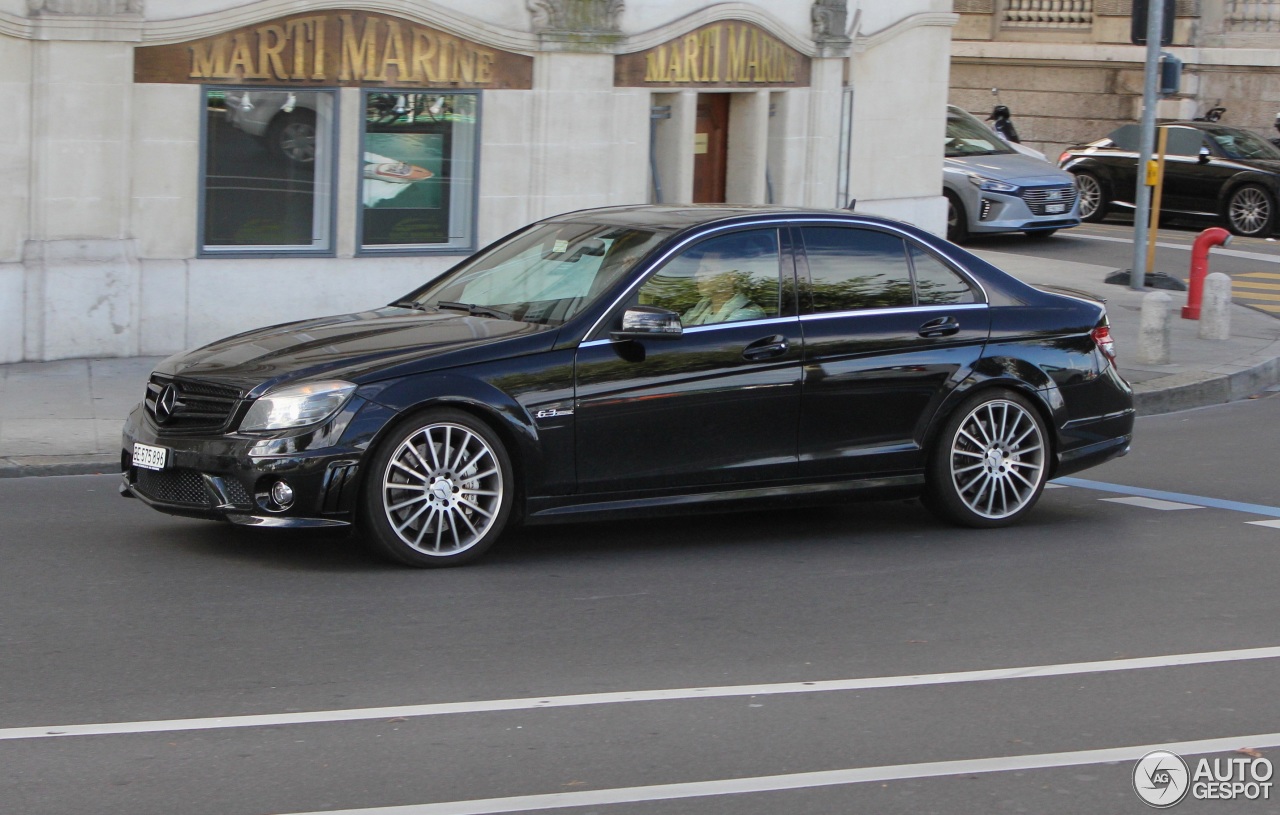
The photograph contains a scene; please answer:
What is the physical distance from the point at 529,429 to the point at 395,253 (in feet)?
26.1

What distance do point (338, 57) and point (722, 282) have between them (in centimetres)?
740

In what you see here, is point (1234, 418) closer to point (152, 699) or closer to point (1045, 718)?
point (1045, 718)

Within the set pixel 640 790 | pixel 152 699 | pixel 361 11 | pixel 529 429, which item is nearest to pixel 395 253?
pixel 361 11

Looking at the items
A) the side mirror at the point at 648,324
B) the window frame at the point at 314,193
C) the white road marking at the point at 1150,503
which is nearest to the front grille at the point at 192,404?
the side mirror at the point at 648,324

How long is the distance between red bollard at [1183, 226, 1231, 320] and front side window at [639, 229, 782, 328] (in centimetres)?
895

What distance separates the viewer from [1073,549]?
8617mm

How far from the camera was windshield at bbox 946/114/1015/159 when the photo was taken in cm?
2398

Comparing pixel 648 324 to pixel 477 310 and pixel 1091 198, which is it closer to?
pixel 477 310

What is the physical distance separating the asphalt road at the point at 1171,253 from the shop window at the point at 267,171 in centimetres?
986

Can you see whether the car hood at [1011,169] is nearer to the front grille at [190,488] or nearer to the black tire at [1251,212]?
the black tire at [1251,212]

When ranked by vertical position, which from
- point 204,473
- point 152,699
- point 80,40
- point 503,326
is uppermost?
point 80,40

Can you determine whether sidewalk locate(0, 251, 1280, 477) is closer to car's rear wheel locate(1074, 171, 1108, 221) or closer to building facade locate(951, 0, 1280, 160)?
car's rear wheel locate(1074, 171, 1108, 221)

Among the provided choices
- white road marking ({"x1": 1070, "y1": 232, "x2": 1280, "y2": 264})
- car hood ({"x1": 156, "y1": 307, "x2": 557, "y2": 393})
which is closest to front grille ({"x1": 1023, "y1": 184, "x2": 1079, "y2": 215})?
white road marking ({"x1": 1070, "y1": 232, "x2": 1280, "y2": 264})

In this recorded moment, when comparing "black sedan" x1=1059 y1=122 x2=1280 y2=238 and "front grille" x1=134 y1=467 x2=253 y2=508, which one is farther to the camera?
"black sedan" x1=1059 y1=122 x2=1280 y2=238
